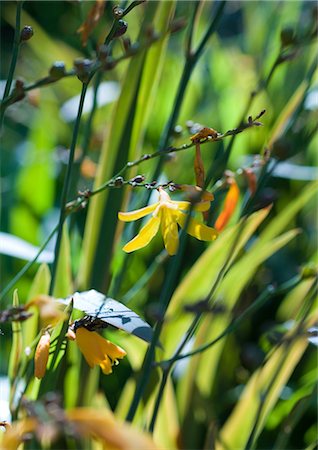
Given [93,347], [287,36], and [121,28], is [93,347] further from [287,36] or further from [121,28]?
[287,36]

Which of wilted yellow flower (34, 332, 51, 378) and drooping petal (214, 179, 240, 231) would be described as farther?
drooping petal (214, 179, 240, 231)

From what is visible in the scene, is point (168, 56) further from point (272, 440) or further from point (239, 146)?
point (272, 440)

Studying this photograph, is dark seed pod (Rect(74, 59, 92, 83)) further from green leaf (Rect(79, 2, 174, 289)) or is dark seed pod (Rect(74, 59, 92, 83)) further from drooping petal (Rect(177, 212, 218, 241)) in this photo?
green leaf (Rect(79, 2, 174, 289))

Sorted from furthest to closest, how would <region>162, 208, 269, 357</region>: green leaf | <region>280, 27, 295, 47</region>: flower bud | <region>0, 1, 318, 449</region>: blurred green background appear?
<region>0, 1, 318, 449</region>: blurred green background, <region>162, 208, 269, 357</region>: green leaf, <region>280, 27, 295, 47</region>: flower bud

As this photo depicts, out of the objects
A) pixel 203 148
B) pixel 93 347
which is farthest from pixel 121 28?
pixel 203 148

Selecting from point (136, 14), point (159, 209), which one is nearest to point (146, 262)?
point (136, 14)

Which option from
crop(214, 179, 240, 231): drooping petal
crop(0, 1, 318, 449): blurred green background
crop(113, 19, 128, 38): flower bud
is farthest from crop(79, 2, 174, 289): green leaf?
crop(113, 19, 128, 38): flower bud

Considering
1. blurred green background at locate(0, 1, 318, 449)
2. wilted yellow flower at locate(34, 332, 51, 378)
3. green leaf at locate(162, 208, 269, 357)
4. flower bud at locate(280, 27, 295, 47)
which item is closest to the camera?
wilted yellow flower at locate(34, 332, 51, 378)

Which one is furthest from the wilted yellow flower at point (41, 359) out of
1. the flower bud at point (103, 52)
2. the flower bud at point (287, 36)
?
the flower bud at point (287, 36)
